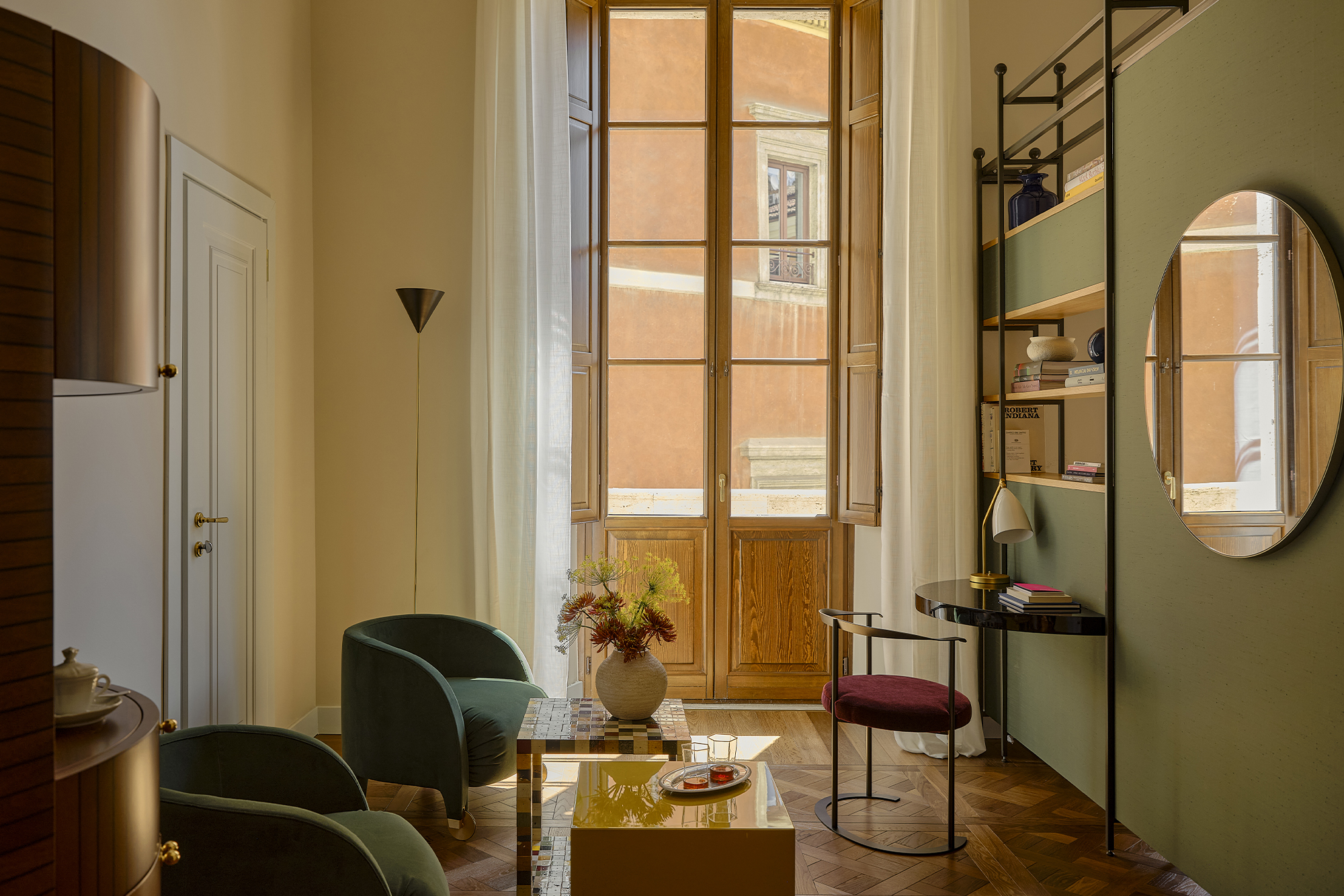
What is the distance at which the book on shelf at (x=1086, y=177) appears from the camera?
10.3 feet

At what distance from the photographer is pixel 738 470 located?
15.4 ft

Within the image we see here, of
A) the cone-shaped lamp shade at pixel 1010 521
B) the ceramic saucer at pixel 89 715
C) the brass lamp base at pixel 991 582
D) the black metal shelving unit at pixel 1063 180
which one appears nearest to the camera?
the ceramic saucer at pixel 89 715

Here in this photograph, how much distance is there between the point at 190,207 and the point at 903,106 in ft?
10.0

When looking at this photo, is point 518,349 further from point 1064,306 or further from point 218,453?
point 1064,306

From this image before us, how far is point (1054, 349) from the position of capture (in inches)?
A: 140

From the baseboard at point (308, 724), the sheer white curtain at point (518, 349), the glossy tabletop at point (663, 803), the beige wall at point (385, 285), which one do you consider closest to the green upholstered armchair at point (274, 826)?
the glossy tabletop at point (663, 803)

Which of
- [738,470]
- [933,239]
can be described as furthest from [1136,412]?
[738,470]

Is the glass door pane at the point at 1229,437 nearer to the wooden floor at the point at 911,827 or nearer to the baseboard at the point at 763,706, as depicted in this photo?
the wooden floor at the point at 911,827

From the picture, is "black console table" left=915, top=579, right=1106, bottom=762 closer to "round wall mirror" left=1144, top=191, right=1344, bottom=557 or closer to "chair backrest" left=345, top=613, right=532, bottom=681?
"round wall mirror" left=1144, top=191, right=1344, bottom=557

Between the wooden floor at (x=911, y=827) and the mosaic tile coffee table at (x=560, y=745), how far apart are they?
208mm

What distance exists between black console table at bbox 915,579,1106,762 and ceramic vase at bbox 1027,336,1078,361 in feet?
3.27

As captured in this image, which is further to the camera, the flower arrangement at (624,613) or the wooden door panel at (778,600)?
the wooden door panel at (778,600)

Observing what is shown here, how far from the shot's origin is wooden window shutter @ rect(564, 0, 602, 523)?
4.43 m

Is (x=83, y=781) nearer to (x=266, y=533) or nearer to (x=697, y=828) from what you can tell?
(x=697, y=828)
